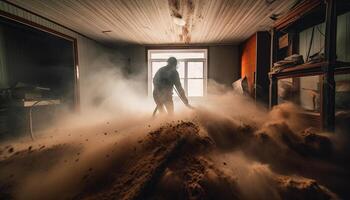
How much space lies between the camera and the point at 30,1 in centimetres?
390

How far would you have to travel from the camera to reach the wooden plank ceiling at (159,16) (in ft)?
13.2

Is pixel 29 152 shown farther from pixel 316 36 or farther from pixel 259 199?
pixel 316 36

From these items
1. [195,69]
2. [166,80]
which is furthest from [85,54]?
[195,69]

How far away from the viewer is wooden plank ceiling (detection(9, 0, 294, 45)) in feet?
13.2

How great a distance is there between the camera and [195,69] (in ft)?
27.7

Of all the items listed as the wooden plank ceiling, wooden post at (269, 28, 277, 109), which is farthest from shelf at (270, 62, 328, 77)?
the wooden plank ceiling

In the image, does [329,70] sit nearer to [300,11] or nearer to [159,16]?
[300,11]

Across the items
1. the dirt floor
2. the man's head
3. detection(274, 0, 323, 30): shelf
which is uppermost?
detection(274, 0, 323, 30): shelf

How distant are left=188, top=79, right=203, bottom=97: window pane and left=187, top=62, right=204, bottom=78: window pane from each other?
0.75ft

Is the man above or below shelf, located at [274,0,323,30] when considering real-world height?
below

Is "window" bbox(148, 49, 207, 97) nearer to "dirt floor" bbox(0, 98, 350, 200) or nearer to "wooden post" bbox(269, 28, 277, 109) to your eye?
"wooden post" bbox(269, 28, 277, 109)

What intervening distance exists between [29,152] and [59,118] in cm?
243

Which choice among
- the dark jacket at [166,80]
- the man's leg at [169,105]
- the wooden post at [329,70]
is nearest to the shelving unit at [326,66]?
the wooden post at [329,70]

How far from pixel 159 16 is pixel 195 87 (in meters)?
4.26
